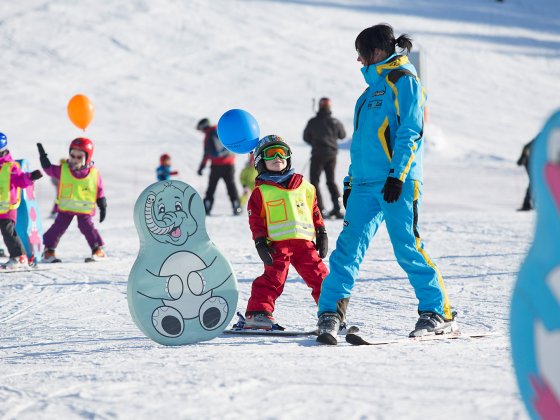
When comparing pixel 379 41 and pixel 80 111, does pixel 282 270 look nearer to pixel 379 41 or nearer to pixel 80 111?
pixel 379 41

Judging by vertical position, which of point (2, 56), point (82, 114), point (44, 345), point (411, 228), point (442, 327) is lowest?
point (44, 345)

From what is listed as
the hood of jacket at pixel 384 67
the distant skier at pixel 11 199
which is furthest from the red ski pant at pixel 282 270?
the distant skier at pixel 11 199

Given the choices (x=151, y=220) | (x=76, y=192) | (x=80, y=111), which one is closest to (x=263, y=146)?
(x=151, y=220)

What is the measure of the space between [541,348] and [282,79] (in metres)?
28.5

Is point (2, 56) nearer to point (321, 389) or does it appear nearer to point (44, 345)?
point (44, 345)

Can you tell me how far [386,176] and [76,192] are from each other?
5292 millimetres

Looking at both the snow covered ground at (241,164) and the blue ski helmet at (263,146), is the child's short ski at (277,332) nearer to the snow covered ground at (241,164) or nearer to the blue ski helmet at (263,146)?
the snow covered ground at (241,164)

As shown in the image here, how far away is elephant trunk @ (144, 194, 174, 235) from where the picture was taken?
468 cm

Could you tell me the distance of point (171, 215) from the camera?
4.74m

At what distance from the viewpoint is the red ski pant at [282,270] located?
5164 mm

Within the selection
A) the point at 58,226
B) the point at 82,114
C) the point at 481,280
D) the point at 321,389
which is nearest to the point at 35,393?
the point at 321,389

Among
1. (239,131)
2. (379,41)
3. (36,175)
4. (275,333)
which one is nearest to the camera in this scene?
(379,41)

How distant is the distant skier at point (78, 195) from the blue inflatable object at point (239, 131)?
12.6 ft

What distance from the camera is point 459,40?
36531 mm
